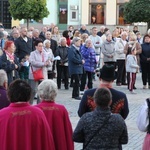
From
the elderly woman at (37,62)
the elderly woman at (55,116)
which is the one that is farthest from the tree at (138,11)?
the elderly woman at (55,116)

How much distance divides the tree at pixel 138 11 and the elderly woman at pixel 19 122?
89.1 ft

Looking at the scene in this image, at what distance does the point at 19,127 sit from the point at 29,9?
91.5ft

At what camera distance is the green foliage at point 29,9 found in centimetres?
3403

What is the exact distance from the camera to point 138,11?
32.9 m

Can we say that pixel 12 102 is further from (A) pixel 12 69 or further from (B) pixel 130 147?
(A) pixel 12 69

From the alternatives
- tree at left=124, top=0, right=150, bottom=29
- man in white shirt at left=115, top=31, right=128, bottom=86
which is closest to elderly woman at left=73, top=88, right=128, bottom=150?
man in white shirt at left=115, top=31, right=128, bottom=86

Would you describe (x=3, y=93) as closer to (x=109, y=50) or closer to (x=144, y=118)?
(x=144, y=118)

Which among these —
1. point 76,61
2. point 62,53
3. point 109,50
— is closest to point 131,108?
point 76,61

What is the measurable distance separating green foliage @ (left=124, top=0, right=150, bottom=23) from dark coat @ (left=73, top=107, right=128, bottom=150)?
1073 inches

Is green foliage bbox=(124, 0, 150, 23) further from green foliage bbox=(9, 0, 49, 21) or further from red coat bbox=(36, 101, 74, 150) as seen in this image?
red coat bbox=(36, 101, 74, 150)

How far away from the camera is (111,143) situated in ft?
20.1

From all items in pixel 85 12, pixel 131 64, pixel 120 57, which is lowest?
pixel 131 64

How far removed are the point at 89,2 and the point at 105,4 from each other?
141 centimetres

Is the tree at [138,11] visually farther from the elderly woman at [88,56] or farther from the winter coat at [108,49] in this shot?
the elderly woman at [88,56]
